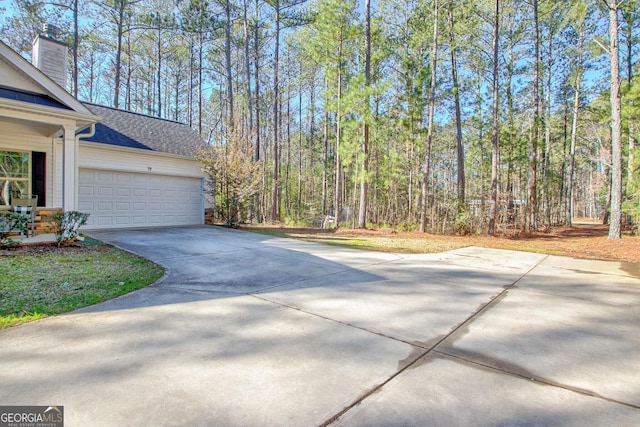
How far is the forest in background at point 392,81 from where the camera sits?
12.1 metres

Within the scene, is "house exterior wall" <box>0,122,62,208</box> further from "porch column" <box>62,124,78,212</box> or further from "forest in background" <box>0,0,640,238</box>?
"forest in background" <box>0,0,640,238</box>

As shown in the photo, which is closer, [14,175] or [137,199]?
[14,175]

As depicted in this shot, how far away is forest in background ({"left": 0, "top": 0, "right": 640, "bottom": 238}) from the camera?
39.9 feet

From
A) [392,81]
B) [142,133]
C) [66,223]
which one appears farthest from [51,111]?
[392,81]

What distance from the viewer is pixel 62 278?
4.55 metres

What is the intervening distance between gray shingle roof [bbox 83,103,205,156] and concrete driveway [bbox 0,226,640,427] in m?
8.75

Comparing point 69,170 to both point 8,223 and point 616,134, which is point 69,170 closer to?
point 8,223

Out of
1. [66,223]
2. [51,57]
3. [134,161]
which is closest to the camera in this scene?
[66,223]

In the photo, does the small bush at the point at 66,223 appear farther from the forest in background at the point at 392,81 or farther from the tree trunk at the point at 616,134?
the tree trunk at the point at 616,134

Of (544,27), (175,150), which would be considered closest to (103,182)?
(175,150)

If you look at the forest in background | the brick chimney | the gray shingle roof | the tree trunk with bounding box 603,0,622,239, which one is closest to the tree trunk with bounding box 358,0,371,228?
the forest in background

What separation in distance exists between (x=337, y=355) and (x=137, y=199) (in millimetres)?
11010

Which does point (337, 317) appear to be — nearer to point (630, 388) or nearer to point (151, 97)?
point (630, 388)

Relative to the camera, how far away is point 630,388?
2094mm
